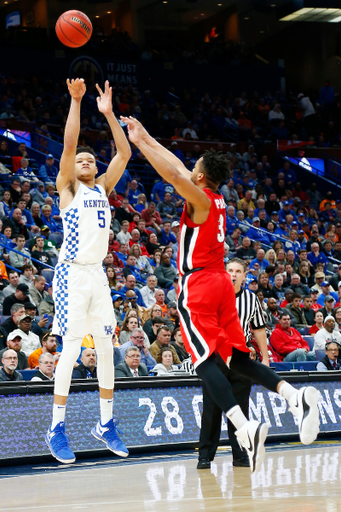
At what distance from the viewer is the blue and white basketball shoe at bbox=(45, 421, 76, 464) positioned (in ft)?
17.4

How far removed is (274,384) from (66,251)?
6.40 feet

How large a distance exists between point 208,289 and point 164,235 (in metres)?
11.5

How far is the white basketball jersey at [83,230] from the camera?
564 centimetres

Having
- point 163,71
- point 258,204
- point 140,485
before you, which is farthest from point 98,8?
point 140,485

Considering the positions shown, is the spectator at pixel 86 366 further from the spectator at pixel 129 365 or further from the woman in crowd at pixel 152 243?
the woman in crowd at pixel 152 243

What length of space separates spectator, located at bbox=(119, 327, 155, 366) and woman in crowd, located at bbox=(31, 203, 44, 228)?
4.88 metres

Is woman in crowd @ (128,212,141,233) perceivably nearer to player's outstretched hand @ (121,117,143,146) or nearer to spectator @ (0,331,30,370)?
spectator @ (0,331,30,370)

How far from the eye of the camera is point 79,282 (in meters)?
5.58

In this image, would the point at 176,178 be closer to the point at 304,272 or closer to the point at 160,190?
the point at 304,272

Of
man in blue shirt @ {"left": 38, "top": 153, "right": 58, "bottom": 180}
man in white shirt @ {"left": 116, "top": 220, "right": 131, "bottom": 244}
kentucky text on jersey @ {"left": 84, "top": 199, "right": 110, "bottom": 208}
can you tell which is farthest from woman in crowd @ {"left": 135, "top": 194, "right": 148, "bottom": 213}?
kentucky text on jersey @ {"left": 84, "top": 199, "right": 110, "bottom": 208}

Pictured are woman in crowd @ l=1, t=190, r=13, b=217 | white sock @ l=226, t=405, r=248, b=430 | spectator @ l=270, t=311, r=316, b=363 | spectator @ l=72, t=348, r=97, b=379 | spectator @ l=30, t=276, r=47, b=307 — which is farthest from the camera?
woman in crowd @ l=1, t=190, r=13, b=217

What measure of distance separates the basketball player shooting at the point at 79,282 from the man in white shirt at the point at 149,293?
7453mm

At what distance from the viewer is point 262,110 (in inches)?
1053

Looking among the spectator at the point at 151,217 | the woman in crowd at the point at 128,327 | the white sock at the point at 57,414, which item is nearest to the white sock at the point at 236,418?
the white sock at the point at 57,414
